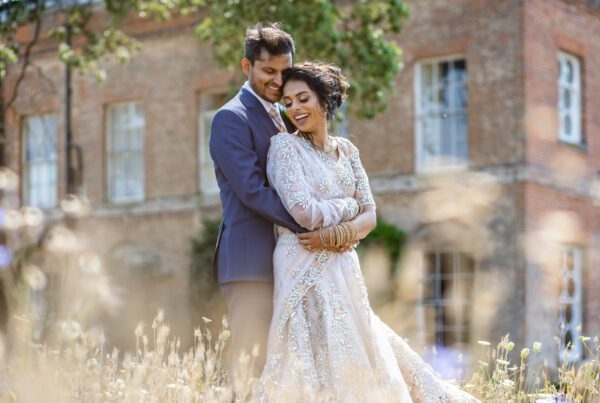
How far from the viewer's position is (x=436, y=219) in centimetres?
1576

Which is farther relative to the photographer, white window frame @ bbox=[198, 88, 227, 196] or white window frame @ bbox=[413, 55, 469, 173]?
Answer: white window frame @ bbox=[198, 88, 227, 196]

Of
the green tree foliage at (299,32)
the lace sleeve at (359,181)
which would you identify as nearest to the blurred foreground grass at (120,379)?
the lace sleeve at (359,181)

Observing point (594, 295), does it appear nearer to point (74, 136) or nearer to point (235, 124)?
point (74, 136)

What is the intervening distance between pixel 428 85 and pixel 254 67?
11069 mm

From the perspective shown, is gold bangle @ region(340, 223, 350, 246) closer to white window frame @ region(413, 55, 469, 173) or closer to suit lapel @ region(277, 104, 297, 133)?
suit lapel @ region(277, 104, 297, 133)

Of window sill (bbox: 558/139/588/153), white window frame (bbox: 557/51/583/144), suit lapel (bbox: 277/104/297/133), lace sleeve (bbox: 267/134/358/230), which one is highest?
white window frame (bbox: 557/51/583/144)

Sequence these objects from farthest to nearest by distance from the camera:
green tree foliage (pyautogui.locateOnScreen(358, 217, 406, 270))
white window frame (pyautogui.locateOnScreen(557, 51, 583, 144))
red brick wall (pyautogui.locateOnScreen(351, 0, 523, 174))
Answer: white window frame (pyautogui.locateOnScreen(557, 51, 583, 144)), green tree foliage (pyautogui.locateOnScreen(358, 217, 406, 270)), red brick wall (pyautogui.locateOnScreen(351, 0, 523, 174))

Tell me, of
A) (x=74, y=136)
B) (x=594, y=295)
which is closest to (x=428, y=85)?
(x=594, y=295)

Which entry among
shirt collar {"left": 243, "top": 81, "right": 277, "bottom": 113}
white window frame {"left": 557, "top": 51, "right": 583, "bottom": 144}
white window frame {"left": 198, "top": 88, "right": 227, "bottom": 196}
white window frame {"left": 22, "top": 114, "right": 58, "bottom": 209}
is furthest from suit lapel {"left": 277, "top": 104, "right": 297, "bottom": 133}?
white window frame {"left": 22, "top": 114, "right": 58, "bottom": 209}

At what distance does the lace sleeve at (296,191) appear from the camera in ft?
16.6

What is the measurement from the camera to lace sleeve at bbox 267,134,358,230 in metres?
5.07

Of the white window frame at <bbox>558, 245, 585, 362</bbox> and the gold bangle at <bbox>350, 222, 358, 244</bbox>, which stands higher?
the gold bangle at <bbox>350, 222, 358, 244</bbox>

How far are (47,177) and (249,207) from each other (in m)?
16.3

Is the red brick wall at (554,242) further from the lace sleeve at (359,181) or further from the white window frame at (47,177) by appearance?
the lace sleeve at (359,181)
